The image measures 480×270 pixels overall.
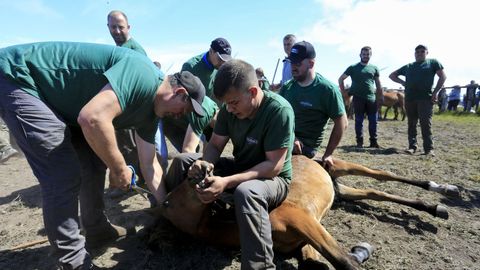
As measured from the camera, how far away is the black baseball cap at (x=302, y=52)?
395 centimetres

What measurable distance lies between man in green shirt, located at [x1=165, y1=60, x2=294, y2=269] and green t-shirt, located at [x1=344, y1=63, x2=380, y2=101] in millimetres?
5887

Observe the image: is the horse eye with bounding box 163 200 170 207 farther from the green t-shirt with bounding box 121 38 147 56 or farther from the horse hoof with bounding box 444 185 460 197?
the horse hoof with bounding box 444 185 460 197

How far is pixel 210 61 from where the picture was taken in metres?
4.59

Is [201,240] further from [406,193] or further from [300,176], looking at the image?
[406,193]

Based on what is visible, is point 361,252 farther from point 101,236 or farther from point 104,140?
point 101,236

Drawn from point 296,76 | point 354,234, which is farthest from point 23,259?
point 296,76

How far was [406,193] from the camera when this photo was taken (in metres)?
4.40

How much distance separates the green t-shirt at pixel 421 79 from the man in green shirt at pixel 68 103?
241 inches

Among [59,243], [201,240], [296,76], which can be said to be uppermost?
[296,76]

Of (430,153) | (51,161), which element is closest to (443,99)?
(430,153)

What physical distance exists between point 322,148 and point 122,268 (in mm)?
6008

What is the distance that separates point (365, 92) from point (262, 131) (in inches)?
241

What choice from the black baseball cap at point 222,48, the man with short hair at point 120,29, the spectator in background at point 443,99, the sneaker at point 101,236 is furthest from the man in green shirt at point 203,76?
the spectator in background at point 443,99

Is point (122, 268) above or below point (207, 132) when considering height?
below
